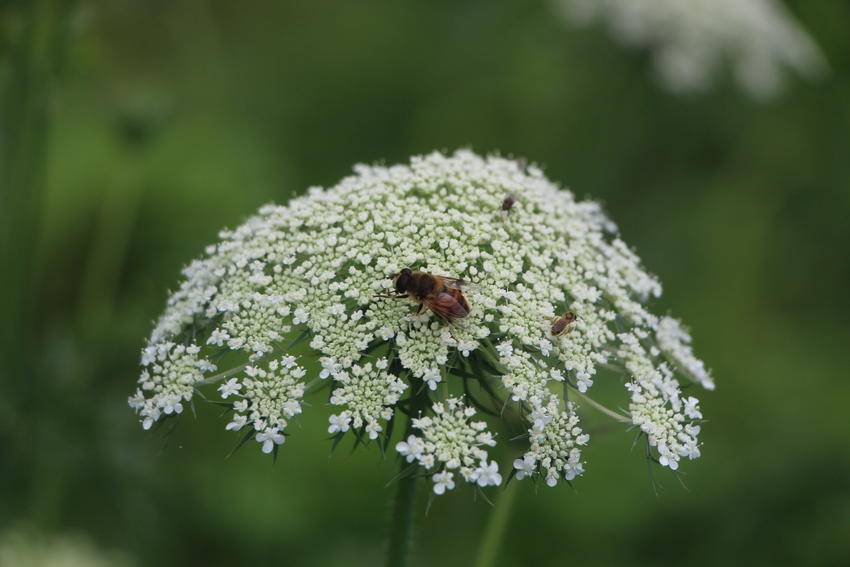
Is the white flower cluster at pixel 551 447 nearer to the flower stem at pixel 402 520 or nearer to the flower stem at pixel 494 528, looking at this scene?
the flower stem at pixel 402 520

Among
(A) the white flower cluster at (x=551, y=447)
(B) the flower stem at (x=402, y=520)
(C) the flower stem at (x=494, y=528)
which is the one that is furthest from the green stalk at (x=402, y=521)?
(C) the flower stem at (x=494, y=528)

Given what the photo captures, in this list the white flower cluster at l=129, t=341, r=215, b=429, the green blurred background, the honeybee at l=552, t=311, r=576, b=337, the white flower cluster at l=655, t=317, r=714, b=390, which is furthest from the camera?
the green blurred background

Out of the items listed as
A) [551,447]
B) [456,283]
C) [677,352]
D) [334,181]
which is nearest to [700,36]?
[334,181]

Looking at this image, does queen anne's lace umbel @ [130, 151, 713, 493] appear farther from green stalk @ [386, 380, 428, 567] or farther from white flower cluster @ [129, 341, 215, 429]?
green stalk @ [386, 380, 428, 567]

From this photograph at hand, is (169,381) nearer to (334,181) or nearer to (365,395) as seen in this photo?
(365,395)

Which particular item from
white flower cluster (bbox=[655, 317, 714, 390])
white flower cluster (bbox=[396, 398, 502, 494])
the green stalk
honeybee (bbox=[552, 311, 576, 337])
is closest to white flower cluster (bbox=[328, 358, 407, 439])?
white flower cluster (bbox=[396, 398, 502, 494])

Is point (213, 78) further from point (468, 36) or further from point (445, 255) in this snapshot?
point (445, 255)

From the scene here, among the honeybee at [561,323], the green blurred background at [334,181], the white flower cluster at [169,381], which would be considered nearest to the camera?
the white flower cluster at [169,381]
